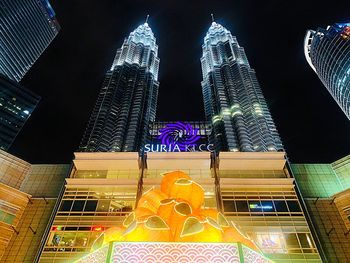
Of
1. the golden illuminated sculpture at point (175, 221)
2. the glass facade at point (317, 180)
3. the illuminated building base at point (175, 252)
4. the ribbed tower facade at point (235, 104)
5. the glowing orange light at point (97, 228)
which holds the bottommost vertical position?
the illuminated building base at point (175, 252)

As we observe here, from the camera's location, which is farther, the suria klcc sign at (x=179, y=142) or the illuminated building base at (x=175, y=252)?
the suria klcc sign at (x=179, y=142)

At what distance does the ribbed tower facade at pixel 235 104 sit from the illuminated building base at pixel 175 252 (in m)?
49.6

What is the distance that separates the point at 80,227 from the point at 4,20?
100360 mm

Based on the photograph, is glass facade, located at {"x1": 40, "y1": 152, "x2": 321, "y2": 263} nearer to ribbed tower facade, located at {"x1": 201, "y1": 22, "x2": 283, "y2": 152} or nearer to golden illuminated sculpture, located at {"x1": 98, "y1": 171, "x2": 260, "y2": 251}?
golden illuminated sculpture, located at {"x1": 98, "y1": 171, "x2": 260, "y2": 251}

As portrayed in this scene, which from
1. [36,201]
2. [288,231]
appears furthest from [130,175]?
[288,231]

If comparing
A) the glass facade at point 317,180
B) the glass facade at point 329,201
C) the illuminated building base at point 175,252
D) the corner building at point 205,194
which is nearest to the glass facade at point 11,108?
the corner building at point 205,194

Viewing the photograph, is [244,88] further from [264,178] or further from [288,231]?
[288,231]

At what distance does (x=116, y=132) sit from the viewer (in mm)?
55438

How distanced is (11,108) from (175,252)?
10412cm

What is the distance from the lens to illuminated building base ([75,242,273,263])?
4.41m

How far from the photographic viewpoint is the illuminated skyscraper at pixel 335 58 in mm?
78062

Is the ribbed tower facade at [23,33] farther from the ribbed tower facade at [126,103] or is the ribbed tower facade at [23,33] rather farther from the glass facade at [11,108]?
the ribbed tower facade at [126,103]

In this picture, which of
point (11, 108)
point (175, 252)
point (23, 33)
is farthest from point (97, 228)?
point (23, 33)

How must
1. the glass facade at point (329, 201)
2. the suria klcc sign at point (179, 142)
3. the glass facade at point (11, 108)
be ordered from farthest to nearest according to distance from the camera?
the glass facade at point (11, 108) < the suria klcc sign at point (179, 142) < the glass facade at point (329, 201)
